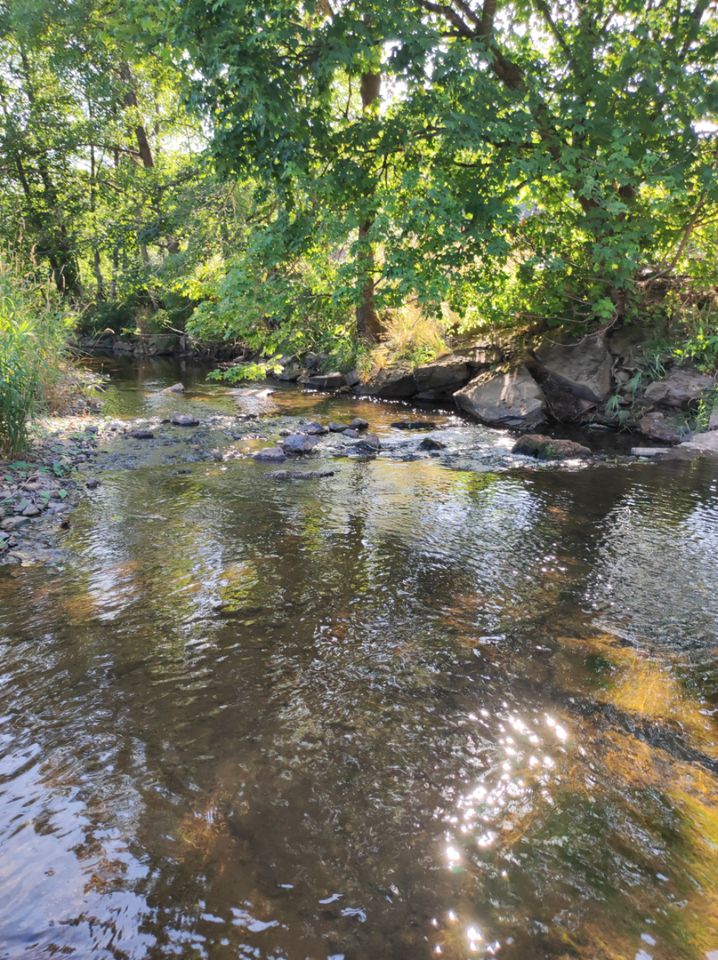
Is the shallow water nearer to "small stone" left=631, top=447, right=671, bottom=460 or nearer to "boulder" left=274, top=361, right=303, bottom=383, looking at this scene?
"small stone" left=631, top=447, right=671, bottom=460

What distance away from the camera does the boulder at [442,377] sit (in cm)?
1252

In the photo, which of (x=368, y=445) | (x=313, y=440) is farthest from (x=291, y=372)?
(x=368, y=445)

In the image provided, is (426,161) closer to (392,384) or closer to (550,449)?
(550,449)

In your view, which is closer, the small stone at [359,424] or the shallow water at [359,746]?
the shallow water at [359,746]

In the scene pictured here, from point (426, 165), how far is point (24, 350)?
18.2ft

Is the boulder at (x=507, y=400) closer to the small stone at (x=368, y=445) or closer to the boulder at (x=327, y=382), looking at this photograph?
the small stone at (x=368, y=445)

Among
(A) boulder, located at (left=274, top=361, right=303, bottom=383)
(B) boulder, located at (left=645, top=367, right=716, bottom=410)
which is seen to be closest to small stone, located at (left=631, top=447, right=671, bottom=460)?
(B) boulder, located at (left=645, top=367, right=716, bottom=410)

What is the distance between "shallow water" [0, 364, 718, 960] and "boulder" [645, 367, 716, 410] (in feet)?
16.9

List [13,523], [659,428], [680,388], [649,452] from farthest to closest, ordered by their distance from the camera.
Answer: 1. [680,388]
2. [659,428]
3. [649,452]
4. [13,523]

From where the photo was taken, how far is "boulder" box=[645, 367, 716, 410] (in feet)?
32.4

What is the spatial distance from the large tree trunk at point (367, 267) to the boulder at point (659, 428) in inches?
201

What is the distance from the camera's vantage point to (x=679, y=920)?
2061 millimetres

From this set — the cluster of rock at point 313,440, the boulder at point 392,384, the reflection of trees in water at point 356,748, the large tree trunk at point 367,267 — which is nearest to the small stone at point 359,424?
the cluster of rock at point 313,440

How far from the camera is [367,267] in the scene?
729 cm
